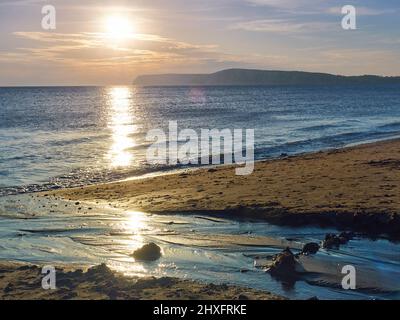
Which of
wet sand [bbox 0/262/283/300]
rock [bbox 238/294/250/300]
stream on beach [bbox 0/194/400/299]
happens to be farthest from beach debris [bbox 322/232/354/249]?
rock [bbox 238/294/250/300]

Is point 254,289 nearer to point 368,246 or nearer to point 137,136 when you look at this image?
point 368,246

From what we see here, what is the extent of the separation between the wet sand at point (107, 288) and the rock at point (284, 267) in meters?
0.98

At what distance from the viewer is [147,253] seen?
1134 centimetres

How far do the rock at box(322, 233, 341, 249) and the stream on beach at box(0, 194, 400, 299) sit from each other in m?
0.17

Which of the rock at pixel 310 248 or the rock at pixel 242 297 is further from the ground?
the rock at pixel 310 248

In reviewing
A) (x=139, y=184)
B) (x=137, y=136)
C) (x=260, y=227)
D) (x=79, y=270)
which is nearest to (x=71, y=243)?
(x=79, y=270)

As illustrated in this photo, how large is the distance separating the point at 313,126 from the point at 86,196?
33.1 m

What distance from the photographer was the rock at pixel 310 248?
11.6 meters

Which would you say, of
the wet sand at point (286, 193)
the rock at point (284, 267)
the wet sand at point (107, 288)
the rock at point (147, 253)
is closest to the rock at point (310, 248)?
the rock at point (284, 267)

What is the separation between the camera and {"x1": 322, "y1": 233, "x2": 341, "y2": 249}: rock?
1201cm

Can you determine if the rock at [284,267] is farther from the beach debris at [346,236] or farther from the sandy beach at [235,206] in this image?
the beach debris at [346,236]

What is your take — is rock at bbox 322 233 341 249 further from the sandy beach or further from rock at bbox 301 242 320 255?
the sandy beach

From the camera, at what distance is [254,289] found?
9578mm

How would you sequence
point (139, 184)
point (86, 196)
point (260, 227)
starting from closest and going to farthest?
point (260, 227) < point (86, 196) < point (139, 184)
